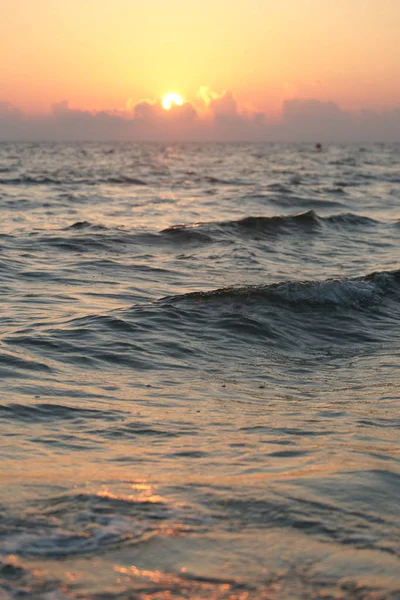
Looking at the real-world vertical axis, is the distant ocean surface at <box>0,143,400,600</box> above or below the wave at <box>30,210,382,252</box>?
below

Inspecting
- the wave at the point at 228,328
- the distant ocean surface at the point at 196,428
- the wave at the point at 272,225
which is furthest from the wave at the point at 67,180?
the wave at the point at 228,328

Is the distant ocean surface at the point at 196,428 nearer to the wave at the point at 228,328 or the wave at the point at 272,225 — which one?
the wave at the point at 228,328

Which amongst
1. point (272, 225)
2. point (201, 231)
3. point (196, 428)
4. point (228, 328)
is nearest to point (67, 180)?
point (272, 225)

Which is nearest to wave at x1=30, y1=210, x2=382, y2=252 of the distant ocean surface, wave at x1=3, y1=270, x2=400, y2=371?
the distant ocean surface

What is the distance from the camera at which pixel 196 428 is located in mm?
5191

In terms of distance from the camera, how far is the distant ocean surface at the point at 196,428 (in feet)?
10.7

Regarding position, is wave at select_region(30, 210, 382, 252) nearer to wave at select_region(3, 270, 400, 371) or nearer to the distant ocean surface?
the distant ocean surface

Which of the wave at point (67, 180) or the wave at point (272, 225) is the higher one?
the wave at point (67, 180)

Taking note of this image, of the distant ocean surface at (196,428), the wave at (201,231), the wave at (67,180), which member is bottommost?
the distant ocean surface at (196,428)

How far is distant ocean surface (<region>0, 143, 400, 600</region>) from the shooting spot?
10.7 ft

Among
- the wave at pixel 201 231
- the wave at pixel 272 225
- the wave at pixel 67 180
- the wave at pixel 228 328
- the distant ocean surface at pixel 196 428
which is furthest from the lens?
the wave at pixel 67 180

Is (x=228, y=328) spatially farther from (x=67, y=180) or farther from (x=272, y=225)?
(x=67, y=180)

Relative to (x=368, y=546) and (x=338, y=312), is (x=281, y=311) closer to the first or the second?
(x=338, y=312)

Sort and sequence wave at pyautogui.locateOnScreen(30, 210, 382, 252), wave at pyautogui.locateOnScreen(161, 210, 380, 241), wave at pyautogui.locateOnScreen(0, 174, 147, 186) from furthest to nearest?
wave at pyautogui.locateOnScreen(0, 174, 147, 186) → wave at pyautogui.locateOnScreen(161, 210, 380, 241) → wave at pyautogui.locateOnScreen(30, 210, 382, 252)
